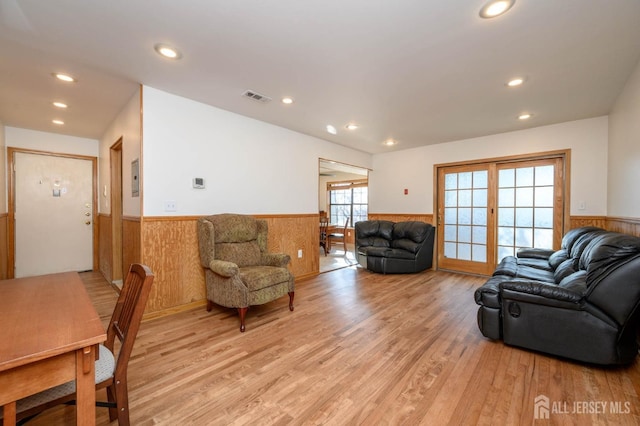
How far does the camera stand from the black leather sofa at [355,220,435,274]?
4738mm

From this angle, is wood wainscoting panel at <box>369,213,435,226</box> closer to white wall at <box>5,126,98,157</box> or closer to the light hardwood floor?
the light hardwood floor

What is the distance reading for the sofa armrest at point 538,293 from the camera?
197 centimetres

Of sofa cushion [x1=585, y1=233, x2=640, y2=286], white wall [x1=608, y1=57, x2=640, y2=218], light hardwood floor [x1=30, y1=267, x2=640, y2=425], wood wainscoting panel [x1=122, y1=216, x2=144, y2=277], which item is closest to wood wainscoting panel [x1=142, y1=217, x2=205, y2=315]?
wood wainscoting panel [x1=122, y1=216, x2=144, y2=277]

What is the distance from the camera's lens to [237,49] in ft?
6.99

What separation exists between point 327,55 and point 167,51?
1.27 m

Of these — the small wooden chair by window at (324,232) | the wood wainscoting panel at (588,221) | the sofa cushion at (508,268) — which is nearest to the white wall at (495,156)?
the wood wainscoting panel at (588,221)

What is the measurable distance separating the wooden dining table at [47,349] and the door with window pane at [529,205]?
208 inches

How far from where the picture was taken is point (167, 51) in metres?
2.16

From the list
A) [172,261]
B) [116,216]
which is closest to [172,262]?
[172,261]

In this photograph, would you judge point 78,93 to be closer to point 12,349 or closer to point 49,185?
point 49,185

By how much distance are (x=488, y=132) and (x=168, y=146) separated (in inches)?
182

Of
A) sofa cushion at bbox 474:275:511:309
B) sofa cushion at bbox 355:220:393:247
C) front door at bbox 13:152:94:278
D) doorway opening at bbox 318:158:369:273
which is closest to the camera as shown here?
sofa cushion at bbox 474:275:511:309

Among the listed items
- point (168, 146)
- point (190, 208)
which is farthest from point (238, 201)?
point (168, 146)

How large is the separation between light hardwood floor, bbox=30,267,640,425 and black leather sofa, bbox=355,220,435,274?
1756 millimetres
